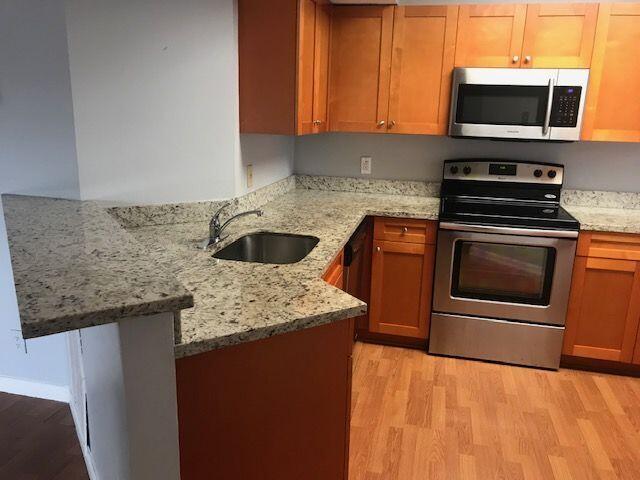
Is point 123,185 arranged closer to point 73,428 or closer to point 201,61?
point 201,61

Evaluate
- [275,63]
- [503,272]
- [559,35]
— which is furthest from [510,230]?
[275,63]

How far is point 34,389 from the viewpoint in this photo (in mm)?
2561

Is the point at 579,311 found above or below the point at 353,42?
below

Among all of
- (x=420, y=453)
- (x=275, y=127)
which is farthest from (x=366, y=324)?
(x=275, y=127)

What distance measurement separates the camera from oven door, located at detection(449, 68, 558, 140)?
2932mm

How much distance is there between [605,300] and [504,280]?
564mm

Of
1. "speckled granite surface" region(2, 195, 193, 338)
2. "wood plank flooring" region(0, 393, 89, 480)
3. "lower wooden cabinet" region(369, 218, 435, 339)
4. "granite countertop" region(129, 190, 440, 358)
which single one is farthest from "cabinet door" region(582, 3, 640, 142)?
"wood plank flooring" region(0, 393, 89, 480)

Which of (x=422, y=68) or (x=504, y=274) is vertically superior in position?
(x=422, y=68)

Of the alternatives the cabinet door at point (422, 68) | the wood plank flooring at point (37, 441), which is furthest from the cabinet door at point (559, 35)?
the wood plank flooring at point (37, 441)

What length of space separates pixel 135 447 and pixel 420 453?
57.8 inches

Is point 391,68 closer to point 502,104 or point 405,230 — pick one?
point 502,104

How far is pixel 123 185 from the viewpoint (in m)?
2.29

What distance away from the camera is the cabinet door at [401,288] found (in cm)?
314

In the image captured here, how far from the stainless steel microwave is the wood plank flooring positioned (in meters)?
2.62
